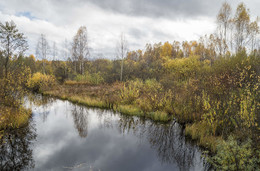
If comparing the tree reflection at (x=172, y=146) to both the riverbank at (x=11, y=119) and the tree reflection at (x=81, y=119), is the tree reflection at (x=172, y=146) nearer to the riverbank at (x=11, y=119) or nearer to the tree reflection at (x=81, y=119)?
the tree reflection at (x=81, y=119)

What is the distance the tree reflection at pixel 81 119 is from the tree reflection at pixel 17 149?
180 centimetres

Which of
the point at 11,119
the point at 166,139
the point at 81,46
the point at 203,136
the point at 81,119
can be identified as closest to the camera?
the point at 203,136

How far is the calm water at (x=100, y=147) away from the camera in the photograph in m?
4.11

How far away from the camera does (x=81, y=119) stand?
7.99m

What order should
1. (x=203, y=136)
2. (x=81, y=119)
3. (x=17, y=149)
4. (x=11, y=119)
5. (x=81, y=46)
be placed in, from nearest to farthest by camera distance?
(x=17, y=149) < (x=203, y=136) < (x=11, y=119) < (x=81, y=119) < (x=81, y=46)

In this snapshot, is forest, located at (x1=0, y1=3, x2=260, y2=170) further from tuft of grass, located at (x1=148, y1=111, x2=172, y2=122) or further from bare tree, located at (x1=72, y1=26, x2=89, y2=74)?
bare tree, located at (x1=72, y1=26, x2=89, y2=74)

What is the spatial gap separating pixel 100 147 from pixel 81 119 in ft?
11.1

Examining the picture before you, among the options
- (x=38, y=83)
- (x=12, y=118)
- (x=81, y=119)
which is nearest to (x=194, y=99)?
(x=81, y=119)

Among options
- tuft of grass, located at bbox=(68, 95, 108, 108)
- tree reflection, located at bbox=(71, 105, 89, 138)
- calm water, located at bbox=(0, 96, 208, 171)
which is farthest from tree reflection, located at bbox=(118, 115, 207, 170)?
tuft of grass, located at bbox=(68, 95, 108, 108)

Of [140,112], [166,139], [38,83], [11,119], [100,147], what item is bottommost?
[100,147]

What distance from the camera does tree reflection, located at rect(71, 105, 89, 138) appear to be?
253 inches

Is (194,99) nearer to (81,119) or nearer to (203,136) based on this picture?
(203,136)

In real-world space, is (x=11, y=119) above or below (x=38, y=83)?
below

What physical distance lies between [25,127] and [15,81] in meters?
2.43
